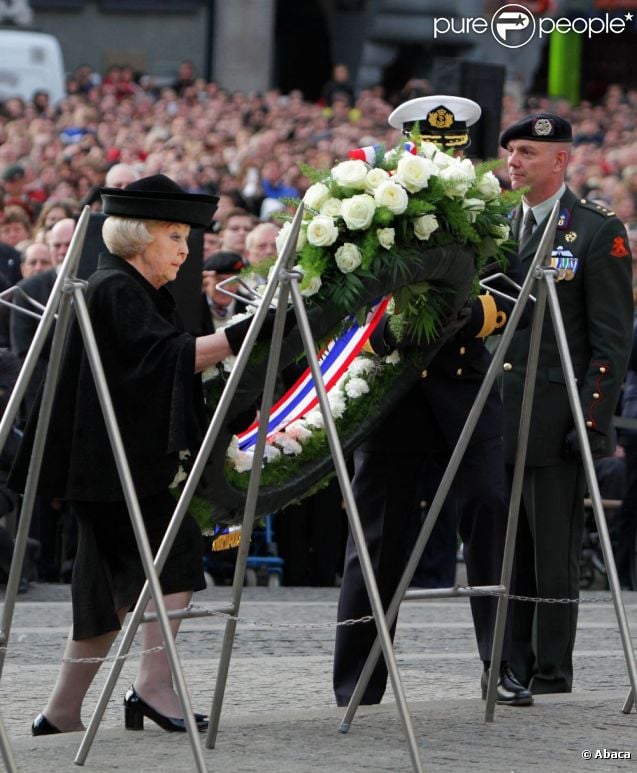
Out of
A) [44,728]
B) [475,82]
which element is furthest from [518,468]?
[475,82]

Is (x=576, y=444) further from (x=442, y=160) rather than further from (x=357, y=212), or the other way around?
(x=357, y=212)

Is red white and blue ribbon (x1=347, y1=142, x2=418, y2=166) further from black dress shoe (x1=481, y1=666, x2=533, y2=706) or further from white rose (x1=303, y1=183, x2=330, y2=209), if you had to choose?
black dress shoe (x1=481, y1=666, x2=533, y2=706)

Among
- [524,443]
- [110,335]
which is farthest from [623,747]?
[110,335]

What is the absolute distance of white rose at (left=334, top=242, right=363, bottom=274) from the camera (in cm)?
571

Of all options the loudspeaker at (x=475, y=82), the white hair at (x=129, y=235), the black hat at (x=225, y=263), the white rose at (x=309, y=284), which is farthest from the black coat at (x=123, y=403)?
the black hat at (x=225, y=263)

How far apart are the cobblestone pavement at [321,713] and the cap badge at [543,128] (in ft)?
5.85

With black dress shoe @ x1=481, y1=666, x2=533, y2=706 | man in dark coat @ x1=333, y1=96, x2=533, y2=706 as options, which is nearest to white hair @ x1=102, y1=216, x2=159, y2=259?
man in dark coat @ x1=333, y1=96, x2=533, y2=706

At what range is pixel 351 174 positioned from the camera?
5801 mm

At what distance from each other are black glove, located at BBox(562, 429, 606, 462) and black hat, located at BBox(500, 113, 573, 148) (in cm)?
109

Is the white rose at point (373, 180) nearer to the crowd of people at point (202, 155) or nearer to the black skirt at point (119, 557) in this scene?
the crowd of people at point (202, 155)

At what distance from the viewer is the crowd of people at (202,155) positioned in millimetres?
11719

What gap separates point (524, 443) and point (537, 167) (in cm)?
128

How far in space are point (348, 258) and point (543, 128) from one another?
1.55 meters

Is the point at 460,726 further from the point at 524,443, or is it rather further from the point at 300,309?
the point at 300,309
